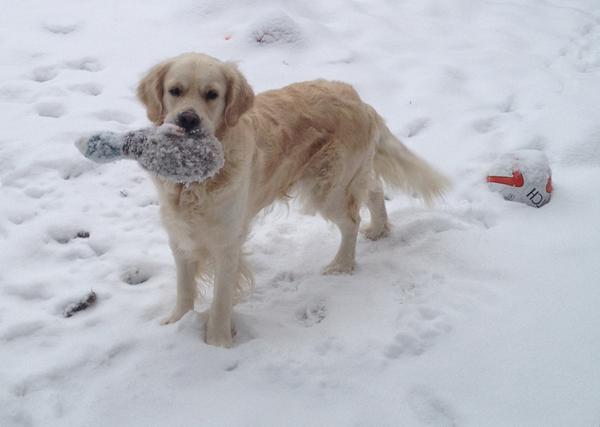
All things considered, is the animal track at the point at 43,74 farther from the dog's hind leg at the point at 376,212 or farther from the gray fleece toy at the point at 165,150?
the dog's hind leg at the point at 376,212

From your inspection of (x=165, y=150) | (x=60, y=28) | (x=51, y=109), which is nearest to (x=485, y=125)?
(x=165, y=150)

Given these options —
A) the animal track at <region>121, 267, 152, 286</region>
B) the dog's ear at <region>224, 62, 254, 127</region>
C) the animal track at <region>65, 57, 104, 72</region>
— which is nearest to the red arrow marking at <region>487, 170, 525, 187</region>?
the dog's ear at <region>224, 62, 254, 127</region>

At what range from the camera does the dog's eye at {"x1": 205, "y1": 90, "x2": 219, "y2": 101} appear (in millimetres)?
2211

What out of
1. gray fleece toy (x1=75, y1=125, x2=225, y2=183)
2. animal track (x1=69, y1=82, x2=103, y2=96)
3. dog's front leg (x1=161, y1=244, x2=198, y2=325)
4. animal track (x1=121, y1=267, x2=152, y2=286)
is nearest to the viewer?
gray fleece toy (x1=75, y1=125, x2=225, y2=183)

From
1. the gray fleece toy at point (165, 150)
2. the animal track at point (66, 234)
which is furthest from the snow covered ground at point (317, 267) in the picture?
the gray fleece toy at point (165, 150)

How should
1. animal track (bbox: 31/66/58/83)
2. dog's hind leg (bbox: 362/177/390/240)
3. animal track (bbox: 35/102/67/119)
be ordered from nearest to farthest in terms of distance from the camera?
dog's hind leg (bbox: 362/177/390/240) < animal track (bbox: 35/102/67/119) < animal track (bbox: 31/66/58/83)

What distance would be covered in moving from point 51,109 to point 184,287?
2450 mm

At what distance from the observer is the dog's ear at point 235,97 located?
7.38ft

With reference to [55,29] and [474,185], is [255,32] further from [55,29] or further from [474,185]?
[474,185]

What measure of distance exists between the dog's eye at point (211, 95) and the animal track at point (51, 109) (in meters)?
2.49

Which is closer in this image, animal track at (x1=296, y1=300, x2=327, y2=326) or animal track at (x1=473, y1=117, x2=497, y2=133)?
animal track at (x1=296, y1=300, x2=327, y2=326)

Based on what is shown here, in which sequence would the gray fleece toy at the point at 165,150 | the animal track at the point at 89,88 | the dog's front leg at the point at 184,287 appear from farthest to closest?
the animal track at the point at 89,88 → the dog's front leg at the point at 184,287 → the gray fleece toy at the point at 165,150

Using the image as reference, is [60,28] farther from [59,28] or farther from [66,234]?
[66,234]

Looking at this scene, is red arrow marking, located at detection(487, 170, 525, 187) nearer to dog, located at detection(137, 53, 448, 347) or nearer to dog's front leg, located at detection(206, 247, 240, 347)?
dog, located at detection(137, 53, 448, 347)
